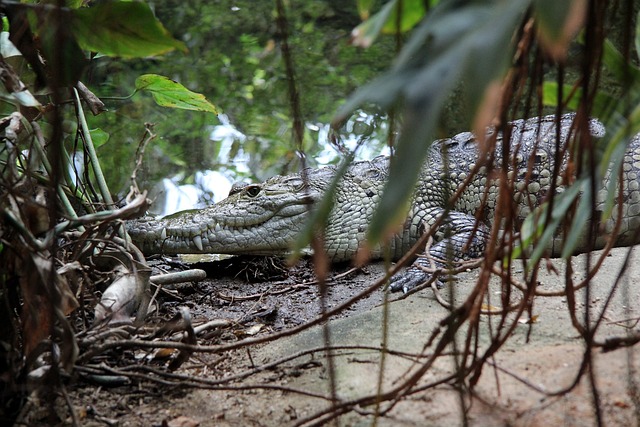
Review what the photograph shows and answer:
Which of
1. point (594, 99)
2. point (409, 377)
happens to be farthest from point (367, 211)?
point (594, 99)

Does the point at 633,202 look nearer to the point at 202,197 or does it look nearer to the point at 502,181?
the point at 502,181

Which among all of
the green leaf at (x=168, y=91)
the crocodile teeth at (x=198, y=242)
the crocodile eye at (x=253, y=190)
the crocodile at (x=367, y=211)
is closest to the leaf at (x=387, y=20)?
the green leaf at (x=168, y=91)

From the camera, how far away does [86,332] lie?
61.3 inches

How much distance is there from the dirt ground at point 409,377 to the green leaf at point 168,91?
2.87ft

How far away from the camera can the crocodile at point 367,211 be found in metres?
3.26

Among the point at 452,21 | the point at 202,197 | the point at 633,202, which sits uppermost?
the point at 452,21

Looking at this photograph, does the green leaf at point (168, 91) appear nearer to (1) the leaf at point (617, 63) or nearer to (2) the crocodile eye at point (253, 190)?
(2) the crocodile eye at point (253, 190)

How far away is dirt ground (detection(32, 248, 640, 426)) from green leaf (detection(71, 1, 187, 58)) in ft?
2.47

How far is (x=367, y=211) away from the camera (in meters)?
3.79

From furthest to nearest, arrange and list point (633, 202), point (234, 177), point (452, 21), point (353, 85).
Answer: point (353, 85) → point (234, 177) → point (633, 202) → point (452, 21)

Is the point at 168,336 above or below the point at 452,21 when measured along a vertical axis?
below

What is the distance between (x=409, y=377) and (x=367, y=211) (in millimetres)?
2372

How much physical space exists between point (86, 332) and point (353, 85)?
5601 mm

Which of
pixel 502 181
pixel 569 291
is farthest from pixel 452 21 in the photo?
pixel 569 291
